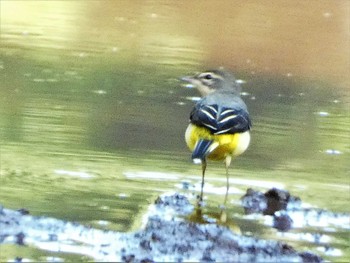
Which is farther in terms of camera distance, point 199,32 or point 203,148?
point 199,32

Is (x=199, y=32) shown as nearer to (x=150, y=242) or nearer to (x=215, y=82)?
(x=215, y=82)

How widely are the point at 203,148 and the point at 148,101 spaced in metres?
3.72

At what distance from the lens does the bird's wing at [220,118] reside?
866 centimetres

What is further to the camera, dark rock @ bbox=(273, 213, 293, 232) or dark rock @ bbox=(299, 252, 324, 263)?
dark rock @ bbox=(273, 213, 293, 232)

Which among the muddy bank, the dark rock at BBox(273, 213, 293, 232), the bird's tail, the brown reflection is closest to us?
the muddy bank

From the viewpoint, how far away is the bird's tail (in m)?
8.55

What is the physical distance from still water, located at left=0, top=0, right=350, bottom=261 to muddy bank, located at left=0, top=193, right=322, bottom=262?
26 centimetres

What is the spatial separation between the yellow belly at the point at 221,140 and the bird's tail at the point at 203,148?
0.04m

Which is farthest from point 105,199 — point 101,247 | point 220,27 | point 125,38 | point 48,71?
point 220,27

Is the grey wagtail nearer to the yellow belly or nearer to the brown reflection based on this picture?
the yellow belly

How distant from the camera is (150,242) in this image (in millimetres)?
6715

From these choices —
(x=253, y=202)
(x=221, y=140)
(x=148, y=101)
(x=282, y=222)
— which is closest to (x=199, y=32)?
(x=148, y=101)

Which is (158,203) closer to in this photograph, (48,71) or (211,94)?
(211,94)

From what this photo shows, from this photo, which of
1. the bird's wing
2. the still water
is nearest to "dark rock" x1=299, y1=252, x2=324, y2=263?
the still water
